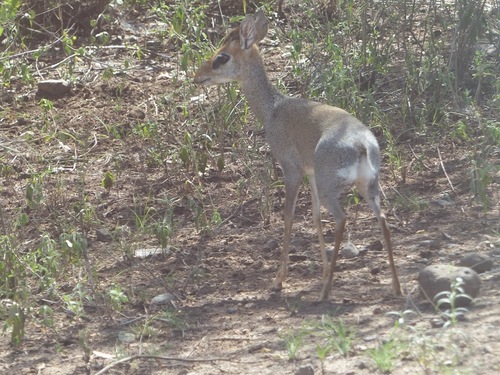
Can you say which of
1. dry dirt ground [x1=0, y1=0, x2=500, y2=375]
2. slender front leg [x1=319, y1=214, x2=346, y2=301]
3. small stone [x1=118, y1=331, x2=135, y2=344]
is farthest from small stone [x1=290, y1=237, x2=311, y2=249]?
small stone [x1=118, y1=331, x2=135, y2=344]

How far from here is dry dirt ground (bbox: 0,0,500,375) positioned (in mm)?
4391

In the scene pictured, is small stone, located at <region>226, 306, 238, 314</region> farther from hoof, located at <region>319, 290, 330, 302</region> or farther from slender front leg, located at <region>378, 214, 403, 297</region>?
slender front leg, located at <region>378, 214, 403, 297</region>

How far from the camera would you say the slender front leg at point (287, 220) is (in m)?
5.41

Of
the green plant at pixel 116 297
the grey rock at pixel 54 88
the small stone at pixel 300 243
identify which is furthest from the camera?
the grey rock at pixel 54 88

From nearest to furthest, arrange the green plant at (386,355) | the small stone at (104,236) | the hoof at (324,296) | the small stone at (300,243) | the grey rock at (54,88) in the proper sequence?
the green plant at (386,355), the hoof at (324,296), the small stone at (300,243), the small stone at (104,236), the grey rock at (54,88)

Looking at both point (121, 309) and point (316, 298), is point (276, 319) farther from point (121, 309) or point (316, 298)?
point (121, 309)

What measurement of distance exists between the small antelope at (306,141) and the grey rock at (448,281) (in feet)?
1.10

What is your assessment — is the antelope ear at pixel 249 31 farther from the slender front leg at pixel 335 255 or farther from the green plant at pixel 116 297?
the green plant at pixel 116 297

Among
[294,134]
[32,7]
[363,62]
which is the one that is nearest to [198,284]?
[294,134]

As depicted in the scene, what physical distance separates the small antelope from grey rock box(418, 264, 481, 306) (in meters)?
0.34

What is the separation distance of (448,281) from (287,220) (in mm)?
1293

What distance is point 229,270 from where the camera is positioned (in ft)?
18.7

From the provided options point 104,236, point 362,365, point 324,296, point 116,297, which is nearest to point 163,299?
point 116,297

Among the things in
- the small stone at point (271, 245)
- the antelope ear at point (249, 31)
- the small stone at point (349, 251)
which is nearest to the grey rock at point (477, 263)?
the small stone at point (349, 251)
